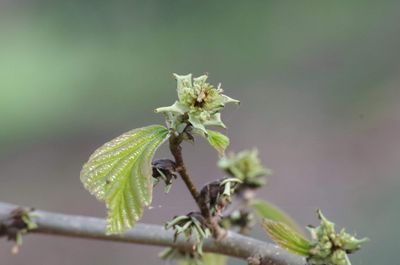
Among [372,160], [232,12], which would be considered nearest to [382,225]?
[372,160]

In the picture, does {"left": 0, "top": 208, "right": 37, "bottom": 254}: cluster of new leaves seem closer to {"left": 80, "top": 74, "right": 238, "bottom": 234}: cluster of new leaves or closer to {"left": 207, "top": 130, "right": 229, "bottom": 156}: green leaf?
{"left": 80, "top": 74, "right": 238, "bottom": 234}: cluster of new leaves

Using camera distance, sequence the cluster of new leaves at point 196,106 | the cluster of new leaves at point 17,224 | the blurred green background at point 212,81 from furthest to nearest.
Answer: the blurred green background at point 212,81 → the cluster of new leaves at point 17,224 → the cluster of new leaves at point 196,106

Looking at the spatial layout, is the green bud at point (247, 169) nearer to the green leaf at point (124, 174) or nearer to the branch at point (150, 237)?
the branch at point (150, 237)

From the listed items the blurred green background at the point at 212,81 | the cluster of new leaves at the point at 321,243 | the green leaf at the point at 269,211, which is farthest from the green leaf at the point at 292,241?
the blurred green background at the point at 212,81

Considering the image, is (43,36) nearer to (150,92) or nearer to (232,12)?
(150,92)

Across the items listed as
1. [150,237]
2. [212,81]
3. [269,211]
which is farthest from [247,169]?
[212,81]

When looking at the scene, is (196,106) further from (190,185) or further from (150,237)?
(150,237)

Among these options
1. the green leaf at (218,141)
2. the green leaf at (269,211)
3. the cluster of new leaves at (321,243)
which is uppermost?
the green leaf at (269,211)
